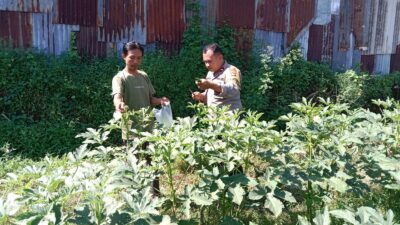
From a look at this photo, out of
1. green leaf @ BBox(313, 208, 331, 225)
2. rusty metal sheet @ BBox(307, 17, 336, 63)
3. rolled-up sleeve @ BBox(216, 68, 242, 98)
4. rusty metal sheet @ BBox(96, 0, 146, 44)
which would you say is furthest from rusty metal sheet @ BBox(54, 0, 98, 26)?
green leaf @ BBox(313, 208, 331, 225)

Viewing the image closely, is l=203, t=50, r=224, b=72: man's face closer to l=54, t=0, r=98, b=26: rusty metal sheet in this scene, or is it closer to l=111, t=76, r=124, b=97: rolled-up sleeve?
l=111, t=76, r=124, b=97: rolled-up sleeve

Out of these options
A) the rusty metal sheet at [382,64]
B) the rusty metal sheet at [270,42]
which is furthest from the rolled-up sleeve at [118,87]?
the rusty metal sheet at [382,64]

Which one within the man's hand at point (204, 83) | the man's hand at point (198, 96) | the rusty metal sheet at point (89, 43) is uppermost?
the rusty metal sheet at point (89, 43)

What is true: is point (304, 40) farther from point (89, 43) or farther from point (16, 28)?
point (16, 28)

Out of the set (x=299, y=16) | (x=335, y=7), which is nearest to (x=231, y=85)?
(x=299, y=16)

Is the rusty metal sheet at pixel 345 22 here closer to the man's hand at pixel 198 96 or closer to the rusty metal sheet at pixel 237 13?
the rusty metal sheet at pixel 237 13

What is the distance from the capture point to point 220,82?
3.73 m

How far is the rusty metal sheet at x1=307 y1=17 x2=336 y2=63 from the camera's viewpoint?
9.02 meters

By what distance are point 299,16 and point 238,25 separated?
1.58 meters

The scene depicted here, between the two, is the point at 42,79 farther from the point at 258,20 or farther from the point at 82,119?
the point at 258,20

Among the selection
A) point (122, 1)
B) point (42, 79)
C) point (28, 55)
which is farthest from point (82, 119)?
point (122, 1)

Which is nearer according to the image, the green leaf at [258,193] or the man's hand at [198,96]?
the green leaf at [258,193]

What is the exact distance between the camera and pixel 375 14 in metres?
9.76

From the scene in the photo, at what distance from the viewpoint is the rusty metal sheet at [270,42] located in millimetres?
8094
